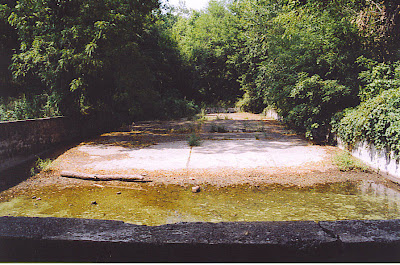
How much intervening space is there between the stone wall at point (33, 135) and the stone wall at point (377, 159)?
25.8 ft

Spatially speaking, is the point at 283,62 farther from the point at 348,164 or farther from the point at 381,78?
the point at 348,164

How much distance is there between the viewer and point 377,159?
629 cm

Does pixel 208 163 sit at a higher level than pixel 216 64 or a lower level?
lower

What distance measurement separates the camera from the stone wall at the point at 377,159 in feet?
18.7

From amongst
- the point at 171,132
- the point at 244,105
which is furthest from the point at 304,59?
the point at 244,105

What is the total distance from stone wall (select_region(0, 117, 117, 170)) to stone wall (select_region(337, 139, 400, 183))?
7849 millimetres

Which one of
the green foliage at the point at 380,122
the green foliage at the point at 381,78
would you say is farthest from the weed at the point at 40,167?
the green foliage at the point at 381,78

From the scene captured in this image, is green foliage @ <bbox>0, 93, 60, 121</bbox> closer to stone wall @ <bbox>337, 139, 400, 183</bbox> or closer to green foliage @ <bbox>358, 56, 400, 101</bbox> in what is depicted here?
stone wall @ <bbox>337, 139, 400, 183</bbox>

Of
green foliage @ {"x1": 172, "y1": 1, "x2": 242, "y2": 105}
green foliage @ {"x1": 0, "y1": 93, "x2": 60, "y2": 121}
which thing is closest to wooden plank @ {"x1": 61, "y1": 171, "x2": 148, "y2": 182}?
green foliage @ {"x1": 0, "y1": 93, "x2": 60, "y2": 121}

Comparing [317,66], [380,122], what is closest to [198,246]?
[380,122]

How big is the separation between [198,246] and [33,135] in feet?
23.7

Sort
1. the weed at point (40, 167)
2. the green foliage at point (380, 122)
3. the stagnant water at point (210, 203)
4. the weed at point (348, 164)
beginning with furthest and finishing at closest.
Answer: the weed at point (40, 167) → the weed at point (348, 164) → the green foliage at point (380, 122) → the stagnant water at point (210, 203)

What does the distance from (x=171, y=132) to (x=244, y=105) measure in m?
15.2

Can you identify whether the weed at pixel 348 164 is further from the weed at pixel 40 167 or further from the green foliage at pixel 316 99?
the weed at pixel 40 167
